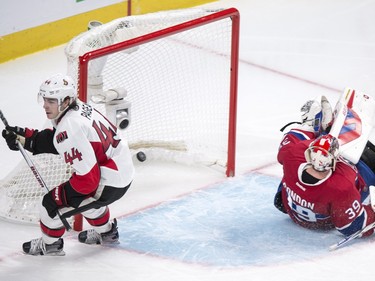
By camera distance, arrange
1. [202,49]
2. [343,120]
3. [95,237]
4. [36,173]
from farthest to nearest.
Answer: [202,49], [343,120], [95,237], [36,173]

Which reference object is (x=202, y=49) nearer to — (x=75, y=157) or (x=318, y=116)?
(x=318, y=116)

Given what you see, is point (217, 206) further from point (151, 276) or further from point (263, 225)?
point (151, 276)

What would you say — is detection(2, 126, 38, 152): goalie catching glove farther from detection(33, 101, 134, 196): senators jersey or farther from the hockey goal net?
the hockey goal net

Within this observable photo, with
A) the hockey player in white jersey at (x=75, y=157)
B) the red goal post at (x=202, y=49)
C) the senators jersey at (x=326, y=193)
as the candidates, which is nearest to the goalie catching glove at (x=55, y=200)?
the hockey player in white jersey at (x=75, y=157)

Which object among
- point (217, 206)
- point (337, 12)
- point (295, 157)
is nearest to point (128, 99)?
point (217, 206)

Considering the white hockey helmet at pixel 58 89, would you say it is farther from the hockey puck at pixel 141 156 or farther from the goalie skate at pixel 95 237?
the hockey puck at pixel 141 156

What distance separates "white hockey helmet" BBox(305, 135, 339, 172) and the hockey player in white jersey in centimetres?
76

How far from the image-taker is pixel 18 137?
5.07 m

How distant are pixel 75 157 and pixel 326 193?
110 centimetres

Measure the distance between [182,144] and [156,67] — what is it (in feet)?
1.40

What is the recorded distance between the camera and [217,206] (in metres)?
5.78

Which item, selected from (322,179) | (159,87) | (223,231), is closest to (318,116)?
(322,179)

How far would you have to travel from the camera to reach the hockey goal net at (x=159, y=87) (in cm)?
554

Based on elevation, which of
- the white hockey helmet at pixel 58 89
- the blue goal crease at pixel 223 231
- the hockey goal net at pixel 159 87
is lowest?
the blue goal crease at pixel 223 231
